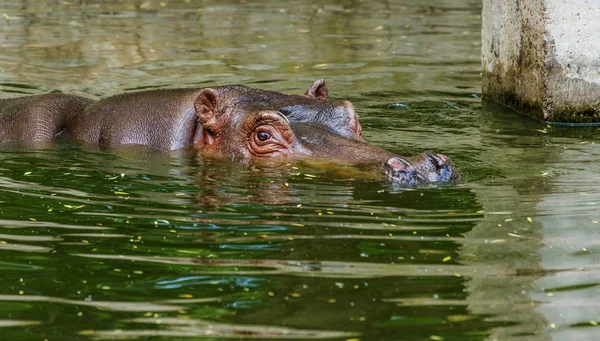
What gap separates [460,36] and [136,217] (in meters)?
9.91

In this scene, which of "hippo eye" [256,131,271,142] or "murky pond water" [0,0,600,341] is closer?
"murky pond water" [0,0,600,341]

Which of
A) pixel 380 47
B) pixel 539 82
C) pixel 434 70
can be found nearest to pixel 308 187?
pixel 539 82

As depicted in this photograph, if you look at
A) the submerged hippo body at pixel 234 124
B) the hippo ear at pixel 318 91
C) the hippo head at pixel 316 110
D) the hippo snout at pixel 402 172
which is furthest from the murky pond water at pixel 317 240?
the hippo ear at pixel 318 91

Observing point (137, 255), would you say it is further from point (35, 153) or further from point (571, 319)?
point (35, 153)

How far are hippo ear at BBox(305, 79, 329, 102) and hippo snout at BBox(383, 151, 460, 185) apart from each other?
4.96 feet

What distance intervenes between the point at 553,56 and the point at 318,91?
2329 mm

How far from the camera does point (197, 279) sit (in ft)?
14.1

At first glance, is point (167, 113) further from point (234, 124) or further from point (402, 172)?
point (402, 172)

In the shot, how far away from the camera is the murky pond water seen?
12.6 feet

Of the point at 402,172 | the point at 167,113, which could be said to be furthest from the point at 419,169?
the point at 167,113

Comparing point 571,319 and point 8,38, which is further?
point 8,38

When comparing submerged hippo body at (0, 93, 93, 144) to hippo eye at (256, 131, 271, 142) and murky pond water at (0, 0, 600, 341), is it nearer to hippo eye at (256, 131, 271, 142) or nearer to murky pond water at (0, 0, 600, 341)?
murky pond water at (0, 0, 600, 341)

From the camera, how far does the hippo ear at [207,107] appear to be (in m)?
7.20

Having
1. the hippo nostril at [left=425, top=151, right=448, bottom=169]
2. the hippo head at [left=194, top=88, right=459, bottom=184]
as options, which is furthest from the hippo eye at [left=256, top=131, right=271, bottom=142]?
the hippo nostril at [left=425, top=151, right=448, bottom=169]
